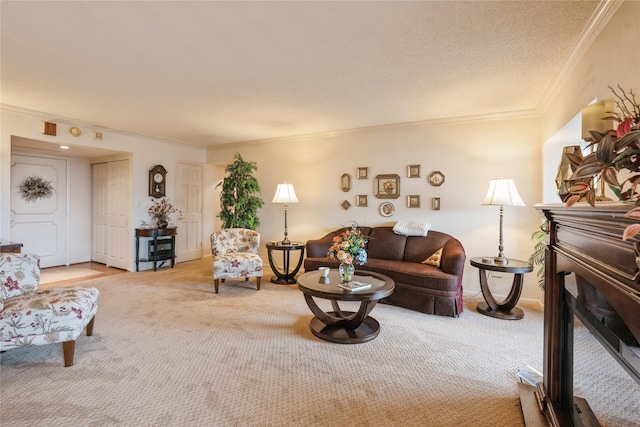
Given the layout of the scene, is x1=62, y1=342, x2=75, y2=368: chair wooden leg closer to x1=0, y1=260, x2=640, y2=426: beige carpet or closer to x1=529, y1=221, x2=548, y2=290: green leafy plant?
x1=0, y1=260, x2=640, y2=426: beige carpet

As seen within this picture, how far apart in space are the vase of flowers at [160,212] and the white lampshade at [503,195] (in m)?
5.17

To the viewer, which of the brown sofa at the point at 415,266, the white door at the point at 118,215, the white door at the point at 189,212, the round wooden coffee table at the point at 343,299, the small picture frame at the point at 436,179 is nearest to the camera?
the round wooden coffee table at the point at 343,299

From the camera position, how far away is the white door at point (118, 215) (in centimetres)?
546

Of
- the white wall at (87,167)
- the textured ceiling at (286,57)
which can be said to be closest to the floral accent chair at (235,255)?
the textured ceiling at (286,57)

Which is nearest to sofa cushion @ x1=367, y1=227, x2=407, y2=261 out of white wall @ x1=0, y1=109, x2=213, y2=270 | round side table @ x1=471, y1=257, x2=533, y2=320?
round side table @ x1=471, y1=257, x2=533, y2=320

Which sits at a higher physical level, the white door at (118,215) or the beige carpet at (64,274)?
the white door at (118,215)

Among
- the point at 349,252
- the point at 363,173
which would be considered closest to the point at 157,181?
the point at 363,173

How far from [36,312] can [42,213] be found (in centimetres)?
439

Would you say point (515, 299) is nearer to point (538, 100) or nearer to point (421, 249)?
point (421, 249)

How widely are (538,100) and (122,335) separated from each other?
4.92 metres

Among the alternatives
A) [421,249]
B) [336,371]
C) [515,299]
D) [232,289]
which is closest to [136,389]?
[336,371]

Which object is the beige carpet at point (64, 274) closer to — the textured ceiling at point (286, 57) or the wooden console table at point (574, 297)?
the textured ceiling at point (286, 57)

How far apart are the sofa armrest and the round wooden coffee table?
863mm

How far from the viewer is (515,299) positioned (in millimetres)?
3361
